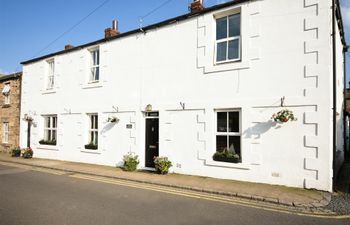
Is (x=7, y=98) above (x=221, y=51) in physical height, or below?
below

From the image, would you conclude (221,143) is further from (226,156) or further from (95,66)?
(95,66)

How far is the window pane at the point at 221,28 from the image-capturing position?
9.60m

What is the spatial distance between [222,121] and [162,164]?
287 cm

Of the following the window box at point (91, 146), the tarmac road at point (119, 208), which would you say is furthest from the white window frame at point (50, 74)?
the tarmac road at point (119, 208)

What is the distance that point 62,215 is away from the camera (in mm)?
5492

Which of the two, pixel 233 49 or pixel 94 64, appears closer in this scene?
pixel 233 49

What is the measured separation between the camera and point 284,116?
7648 millimetres

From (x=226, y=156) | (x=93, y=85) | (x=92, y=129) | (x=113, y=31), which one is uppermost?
(x=113, y=31)

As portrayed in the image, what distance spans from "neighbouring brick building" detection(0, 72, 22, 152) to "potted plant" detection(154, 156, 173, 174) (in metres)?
12.8

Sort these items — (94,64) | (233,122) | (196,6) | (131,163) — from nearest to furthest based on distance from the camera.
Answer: (233,122) < (196,6) < (131,163) < (94,64)

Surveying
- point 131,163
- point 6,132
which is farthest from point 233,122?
point 6,132

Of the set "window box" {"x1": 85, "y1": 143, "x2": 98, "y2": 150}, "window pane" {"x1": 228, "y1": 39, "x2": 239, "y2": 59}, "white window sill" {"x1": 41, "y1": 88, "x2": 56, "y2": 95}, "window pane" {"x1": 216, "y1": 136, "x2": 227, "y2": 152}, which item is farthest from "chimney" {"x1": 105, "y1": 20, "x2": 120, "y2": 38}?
"window pane" {"x1": 216, "y1": 136, "x2": 227, "y2": 152}

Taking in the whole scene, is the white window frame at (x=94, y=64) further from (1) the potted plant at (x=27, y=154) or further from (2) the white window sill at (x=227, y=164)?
(2) the white window sill at (x=227, y=164)

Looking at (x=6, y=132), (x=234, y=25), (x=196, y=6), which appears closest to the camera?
(x=234, y=25)
